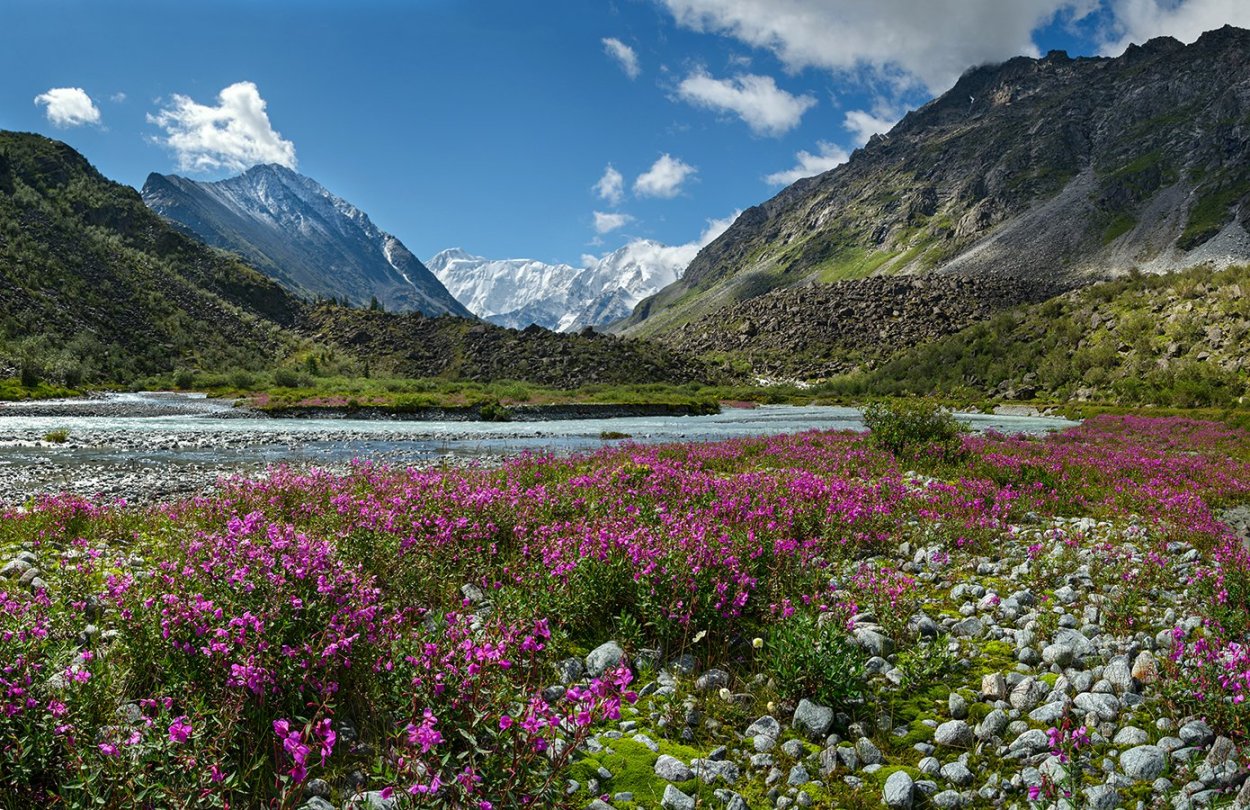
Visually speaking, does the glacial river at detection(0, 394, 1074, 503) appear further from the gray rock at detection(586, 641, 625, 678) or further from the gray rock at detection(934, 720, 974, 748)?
the gray rock at detection(934, 720, 974, 748)

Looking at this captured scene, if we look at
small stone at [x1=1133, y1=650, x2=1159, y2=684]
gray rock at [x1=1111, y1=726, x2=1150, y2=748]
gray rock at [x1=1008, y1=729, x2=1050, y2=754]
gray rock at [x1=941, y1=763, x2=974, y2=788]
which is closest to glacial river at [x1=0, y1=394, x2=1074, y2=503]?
gray rock at [x1=941, y1=763, x2=974, y2=788]

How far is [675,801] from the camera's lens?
4.05 metres

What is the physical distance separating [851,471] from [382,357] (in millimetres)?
103438

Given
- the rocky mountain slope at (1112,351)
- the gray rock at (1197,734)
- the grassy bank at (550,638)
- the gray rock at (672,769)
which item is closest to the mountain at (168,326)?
the rocky mountain slope at (1112,351)

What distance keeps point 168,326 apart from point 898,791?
124300 millimetres

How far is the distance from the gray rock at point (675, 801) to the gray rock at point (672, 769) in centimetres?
25

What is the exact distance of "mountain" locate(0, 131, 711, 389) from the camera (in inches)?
3260

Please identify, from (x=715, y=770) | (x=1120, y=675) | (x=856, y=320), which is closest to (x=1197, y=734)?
(x=1120, y=675)

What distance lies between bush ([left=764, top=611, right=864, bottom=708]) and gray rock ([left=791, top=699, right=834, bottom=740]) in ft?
0.46

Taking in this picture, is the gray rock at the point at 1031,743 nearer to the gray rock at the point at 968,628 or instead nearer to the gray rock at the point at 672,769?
the gray rock at the point at 968,628

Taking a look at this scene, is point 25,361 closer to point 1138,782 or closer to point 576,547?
point 576,547

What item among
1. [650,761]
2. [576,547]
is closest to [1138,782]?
[650,761]

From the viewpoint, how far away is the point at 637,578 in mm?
6719

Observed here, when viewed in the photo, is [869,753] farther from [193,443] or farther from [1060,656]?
[193,443]
